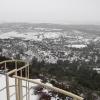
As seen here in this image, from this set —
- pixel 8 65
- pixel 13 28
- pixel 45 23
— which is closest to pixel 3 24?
pixel 13 28

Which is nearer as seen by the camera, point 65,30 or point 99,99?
point 99,99

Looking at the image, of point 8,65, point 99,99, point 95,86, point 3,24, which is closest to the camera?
point 8,65

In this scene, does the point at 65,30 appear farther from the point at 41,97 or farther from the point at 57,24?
the point at 41,97

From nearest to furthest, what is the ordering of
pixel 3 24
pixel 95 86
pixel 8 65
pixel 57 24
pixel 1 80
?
pixel 1 80
pixel 8 65
pixel 95 86
pixel 3 24
pixel 57 24

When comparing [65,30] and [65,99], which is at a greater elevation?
[65,99]

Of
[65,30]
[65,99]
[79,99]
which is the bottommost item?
[65,30]

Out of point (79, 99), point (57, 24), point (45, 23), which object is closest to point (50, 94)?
point (79, 99)

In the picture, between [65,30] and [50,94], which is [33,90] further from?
[65,30]

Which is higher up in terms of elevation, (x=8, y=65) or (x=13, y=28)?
(x=8, y=65)

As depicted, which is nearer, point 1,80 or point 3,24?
point 1,80
